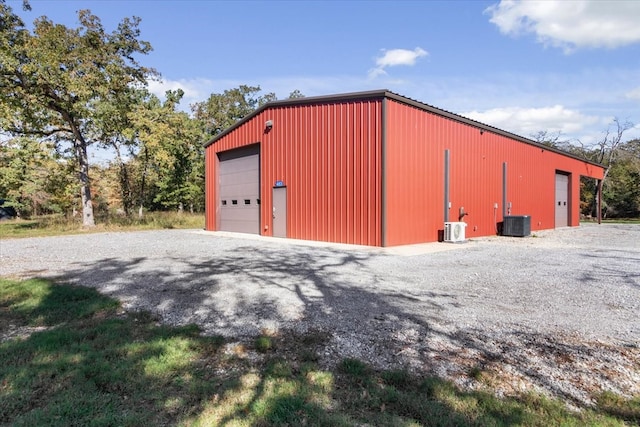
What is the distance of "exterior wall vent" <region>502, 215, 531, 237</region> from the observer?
1468cm

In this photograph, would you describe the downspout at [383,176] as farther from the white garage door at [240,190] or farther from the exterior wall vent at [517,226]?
the exterior wall vent at [517,226]

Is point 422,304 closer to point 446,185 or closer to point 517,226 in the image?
point 446,185

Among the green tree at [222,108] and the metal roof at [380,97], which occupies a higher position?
the green tree at [222,108]

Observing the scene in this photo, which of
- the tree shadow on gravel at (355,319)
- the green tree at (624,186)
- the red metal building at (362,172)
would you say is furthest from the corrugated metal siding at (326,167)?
the green tree at (624,186)

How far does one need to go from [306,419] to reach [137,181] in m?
29.9

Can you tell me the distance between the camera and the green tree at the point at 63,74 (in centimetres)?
1391

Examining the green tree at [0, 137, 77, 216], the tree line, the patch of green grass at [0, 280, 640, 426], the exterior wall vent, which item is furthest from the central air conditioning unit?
the green tree at [0, 137, 77, 216]

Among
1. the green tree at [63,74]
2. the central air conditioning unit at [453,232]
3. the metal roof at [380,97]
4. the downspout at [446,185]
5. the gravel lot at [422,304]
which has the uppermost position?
the green tree at [63,74]

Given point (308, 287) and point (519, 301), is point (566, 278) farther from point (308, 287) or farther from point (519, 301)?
point (308, 287)

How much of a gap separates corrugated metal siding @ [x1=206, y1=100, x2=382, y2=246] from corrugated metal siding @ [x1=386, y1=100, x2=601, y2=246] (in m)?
0.64

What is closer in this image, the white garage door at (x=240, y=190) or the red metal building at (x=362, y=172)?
the red metal building at (x=362, y=172)

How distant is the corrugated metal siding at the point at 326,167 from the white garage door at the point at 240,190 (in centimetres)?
70

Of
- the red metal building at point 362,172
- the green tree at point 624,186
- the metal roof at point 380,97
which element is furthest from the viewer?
the green tree at point 624,186

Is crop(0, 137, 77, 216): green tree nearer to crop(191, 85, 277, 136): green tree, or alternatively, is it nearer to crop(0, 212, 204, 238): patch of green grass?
crop(0, 212, 204, 238): patch of green grass
